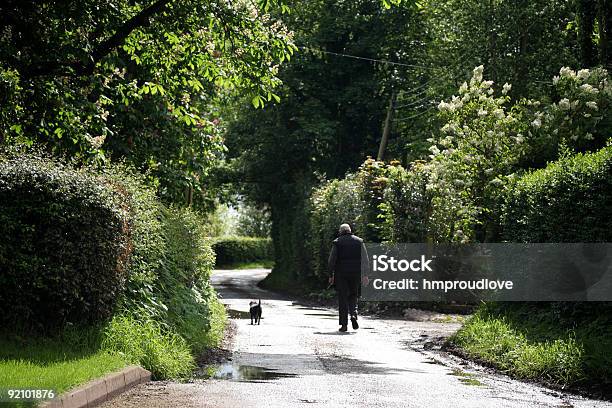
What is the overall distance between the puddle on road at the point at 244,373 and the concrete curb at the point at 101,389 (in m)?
1.02

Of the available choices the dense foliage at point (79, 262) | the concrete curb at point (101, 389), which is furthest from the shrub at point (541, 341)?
the concrete curb at point (101, 389)

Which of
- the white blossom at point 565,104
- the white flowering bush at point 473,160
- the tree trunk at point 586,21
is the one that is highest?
the tree trunk at point 586,21

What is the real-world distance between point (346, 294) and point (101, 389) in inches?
401

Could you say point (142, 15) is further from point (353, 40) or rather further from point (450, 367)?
point (353, 40)

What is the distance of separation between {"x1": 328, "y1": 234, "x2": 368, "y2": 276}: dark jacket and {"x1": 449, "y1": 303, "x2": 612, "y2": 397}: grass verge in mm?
3269

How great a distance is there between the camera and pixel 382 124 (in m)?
47.3

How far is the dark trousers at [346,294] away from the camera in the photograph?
18.5m

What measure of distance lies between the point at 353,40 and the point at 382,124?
462 centimetres

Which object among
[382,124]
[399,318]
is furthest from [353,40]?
[399,318]

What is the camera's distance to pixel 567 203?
13.5 metres

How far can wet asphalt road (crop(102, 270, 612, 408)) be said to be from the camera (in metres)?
9.12

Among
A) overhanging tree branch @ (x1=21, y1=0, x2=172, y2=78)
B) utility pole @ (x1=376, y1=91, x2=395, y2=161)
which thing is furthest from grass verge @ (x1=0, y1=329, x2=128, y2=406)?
utility pole @ (x1=376, y1=91, x2=395, y2=161)

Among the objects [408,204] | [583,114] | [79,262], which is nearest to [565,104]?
[583,114]

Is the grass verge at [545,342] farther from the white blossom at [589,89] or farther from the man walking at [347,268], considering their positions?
the white blossom at [589,89]
